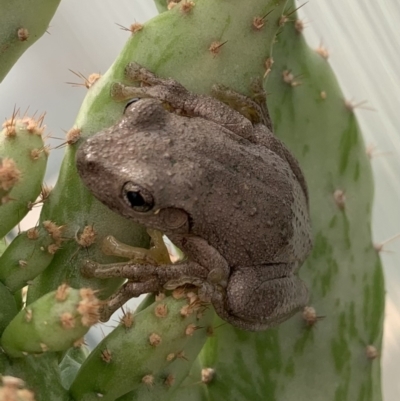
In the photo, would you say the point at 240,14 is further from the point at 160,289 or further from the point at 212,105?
the point at 160,289

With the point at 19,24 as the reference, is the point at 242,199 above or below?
below

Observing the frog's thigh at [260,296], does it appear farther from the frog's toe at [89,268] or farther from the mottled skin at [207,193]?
the frog's toe at [89,268]

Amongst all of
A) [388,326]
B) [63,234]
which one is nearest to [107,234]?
[63,234]

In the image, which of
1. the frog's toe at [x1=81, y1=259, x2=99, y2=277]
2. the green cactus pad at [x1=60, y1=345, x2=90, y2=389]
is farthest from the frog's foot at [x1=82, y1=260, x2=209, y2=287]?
the green cactus pad at [x1=60, y1=345, x2=90, y2=389]

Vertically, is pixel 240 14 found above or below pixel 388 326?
above

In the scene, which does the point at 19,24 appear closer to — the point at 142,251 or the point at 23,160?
the point at 23,160

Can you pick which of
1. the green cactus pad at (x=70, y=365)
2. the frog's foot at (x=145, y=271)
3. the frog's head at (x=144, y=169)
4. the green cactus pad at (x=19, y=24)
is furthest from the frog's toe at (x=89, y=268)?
the green cactus pad at (x=19, y=24)

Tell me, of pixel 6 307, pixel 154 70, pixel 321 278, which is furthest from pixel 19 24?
pixel 321 278

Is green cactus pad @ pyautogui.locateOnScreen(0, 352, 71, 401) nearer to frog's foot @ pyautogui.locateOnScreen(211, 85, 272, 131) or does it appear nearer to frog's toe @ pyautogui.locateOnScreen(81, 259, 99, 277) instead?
frog's toe @ pyautogui.locateOnScreen(81, 259, 99, 277)
